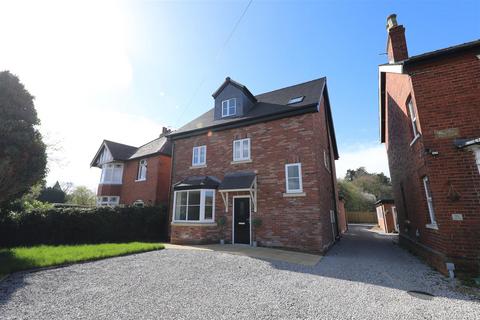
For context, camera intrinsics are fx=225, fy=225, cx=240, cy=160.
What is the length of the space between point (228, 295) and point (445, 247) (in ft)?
21.4

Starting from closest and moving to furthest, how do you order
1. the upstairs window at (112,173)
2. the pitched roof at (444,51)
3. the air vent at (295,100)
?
the pitched roof at (444,51) → the air vent at (295,100) → the upstairs window at (112,173)

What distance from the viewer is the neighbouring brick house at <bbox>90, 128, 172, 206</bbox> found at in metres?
18.5

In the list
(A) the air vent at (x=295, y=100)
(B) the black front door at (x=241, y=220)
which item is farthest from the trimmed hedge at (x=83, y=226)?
(A) the air vent at (x=295, y=100)

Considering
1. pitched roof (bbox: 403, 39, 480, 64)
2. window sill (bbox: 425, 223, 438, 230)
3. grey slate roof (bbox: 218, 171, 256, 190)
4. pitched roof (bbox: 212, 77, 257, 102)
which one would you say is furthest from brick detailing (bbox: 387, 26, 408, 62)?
grey slate roof (bbox: 218, 171, 256, 190)

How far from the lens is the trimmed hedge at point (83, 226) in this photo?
12284mm

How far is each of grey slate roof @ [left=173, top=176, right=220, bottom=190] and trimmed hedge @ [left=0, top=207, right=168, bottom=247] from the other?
366 centimetres

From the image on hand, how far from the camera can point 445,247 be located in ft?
21.7

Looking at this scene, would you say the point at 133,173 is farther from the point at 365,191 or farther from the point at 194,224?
the point at 365,191

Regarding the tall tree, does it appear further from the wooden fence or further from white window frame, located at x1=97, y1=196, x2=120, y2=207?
the wooden fence

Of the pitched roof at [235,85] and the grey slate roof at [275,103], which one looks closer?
the grey slate roof at [275,103]

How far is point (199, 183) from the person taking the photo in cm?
1302

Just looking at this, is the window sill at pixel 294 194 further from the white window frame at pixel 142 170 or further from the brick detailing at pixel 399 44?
the white window frame at pixel 142 170

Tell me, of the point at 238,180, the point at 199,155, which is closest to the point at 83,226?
the point at 199,155

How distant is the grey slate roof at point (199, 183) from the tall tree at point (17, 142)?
6469mm
